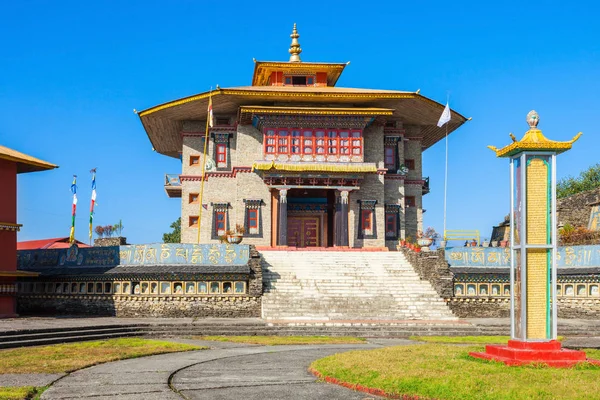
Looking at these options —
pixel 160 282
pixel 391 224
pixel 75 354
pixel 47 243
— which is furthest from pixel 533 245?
pixel 47 243

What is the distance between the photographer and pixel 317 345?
1719 cm

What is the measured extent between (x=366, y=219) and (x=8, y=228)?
1791 centimetres

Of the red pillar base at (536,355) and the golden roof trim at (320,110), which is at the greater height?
the golden roof trim at (320,110)

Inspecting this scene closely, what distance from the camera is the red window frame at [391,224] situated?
36.0 metres

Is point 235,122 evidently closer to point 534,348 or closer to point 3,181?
point 3,181

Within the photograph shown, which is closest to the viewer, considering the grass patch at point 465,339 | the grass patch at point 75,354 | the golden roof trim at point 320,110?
the grass patch at point 75,354

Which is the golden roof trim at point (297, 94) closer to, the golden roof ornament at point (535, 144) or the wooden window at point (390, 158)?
the wooden window at point (390, 158)

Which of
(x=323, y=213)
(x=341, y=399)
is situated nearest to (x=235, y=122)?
(x=323, y=213)

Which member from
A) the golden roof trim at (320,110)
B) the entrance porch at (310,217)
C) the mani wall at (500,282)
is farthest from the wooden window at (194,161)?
the mani wall at (500,282)

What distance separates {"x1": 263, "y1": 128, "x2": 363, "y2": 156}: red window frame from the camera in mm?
33969

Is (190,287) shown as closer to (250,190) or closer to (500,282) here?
(250,190)

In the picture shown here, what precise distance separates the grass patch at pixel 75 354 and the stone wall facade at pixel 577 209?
2812 centimetres

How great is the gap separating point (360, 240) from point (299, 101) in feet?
26.2

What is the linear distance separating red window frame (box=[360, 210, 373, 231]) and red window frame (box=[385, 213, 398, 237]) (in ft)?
4.99
